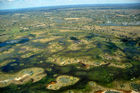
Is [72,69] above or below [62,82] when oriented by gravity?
above

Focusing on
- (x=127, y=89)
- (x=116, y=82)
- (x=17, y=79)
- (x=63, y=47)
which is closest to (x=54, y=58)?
(x=63, y=47)

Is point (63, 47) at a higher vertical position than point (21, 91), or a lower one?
higher

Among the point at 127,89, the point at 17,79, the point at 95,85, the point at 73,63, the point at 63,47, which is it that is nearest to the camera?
the point at 127,89

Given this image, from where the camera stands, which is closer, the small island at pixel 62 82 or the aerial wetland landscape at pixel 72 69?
the aerial wetland landscape at pixel 72 69

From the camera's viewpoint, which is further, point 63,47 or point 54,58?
point 63,47

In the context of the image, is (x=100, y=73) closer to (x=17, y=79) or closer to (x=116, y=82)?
(x=116, y=82)

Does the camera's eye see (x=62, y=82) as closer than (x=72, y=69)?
Yes

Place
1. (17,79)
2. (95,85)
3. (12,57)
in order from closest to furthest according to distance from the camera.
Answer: (95,85)
(17,79)
(12,57)

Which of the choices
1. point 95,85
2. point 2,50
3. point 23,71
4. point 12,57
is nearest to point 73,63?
point 95,85

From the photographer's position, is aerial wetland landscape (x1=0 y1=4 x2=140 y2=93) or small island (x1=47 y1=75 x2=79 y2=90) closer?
aerial wetland landscape (x1=0 y1=4 x2=140 y2=93)
